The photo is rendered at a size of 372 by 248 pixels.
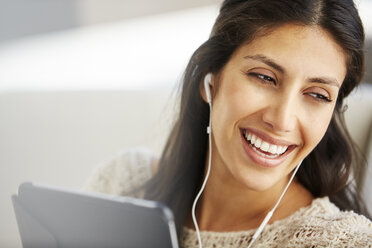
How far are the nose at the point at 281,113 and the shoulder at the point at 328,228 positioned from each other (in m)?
0.18

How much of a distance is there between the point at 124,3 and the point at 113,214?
1014 millimetres

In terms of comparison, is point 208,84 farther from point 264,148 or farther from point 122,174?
point 122,174

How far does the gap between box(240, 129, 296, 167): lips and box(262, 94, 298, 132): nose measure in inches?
1.4

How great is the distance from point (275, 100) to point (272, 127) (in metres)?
0.05

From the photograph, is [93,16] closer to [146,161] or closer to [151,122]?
[151,122]

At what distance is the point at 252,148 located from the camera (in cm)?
72

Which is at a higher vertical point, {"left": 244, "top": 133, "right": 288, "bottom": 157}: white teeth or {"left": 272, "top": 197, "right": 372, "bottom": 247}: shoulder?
{"left": 244, "top": 133, "right": 288, "bottom": 157}: white teeth

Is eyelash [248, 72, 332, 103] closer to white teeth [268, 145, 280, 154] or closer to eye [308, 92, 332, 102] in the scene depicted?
eye [308, 92, 332, 102]

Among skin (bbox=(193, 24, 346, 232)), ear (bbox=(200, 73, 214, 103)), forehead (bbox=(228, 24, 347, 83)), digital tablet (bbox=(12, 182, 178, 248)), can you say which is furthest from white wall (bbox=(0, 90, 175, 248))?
digital tablet (bbox=(12, 182, 178, 248))

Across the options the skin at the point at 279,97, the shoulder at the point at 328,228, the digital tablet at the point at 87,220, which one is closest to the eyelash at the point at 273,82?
the skin at the point at 279,97

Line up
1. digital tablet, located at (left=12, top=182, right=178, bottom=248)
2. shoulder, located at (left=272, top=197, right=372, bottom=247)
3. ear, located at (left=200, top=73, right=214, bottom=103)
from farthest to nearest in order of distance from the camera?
ear, located at (left=200, top=73, right=214, bottom=103), shoulder, located at (left=272, top=197, right=372, bottom=247), digital tablet, located at (left=12, top=182, right=178, bottom=248)

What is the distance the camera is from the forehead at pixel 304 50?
63 centimetres

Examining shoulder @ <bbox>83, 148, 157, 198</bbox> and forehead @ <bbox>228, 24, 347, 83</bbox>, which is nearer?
forehead @ <bbox>228, 24, 347, 83</bbox>

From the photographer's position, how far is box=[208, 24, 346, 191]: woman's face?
64cm
